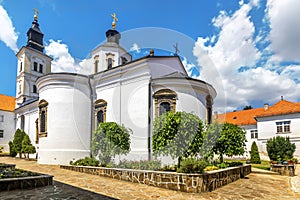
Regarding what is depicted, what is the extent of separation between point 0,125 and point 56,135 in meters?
19.3

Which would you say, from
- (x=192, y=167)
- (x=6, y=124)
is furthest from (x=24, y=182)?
(x=6, y=124)

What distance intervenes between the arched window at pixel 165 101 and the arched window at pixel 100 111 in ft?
15.5

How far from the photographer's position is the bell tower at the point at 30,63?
28.5 meters

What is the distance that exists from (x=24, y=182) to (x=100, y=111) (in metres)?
10.1

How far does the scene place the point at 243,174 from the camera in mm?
12117

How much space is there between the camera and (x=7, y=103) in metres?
31.9

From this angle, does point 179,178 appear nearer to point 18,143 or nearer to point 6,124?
point 18,143

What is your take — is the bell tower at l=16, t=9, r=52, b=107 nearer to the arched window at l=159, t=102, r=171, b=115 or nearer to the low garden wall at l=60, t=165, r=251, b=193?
the arched window at l=159, t=102, r=171, b=115

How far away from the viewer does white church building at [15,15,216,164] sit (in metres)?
14.3

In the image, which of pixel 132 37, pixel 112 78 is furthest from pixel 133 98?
pixel 132 37

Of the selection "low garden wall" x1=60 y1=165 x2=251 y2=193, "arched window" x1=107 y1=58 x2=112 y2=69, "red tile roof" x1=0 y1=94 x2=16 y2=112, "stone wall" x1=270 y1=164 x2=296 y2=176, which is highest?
"arched window" x1=107 y1=58 x2=112 y2=69

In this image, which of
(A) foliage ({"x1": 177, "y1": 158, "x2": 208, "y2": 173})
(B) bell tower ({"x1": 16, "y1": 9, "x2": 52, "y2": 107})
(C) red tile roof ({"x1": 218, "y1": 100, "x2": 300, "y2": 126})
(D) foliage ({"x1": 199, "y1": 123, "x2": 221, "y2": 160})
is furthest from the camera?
(B) bell tower ({"x1": 16, "y1": 9, "x2": 52, "y2": 107})

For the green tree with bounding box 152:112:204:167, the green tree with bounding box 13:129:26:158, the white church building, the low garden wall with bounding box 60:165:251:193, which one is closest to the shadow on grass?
the low garden wall with bounding box 60:165:251:193

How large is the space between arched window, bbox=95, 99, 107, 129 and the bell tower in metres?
17.0
